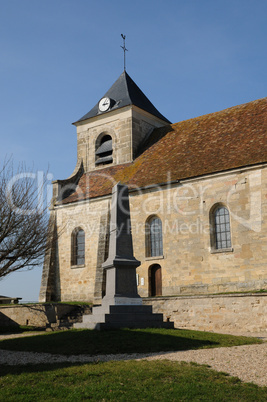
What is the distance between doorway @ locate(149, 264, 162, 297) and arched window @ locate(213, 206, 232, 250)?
3614 millimetres

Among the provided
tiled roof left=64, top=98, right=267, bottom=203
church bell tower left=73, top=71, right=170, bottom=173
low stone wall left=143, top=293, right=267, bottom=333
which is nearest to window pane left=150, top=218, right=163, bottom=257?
tiled roof left=64, top=98, right=267, bottom=203

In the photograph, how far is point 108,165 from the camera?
28484 millimetres

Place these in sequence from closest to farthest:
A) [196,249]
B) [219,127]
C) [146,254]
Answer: [196,249] → [146,254] → [219,127]

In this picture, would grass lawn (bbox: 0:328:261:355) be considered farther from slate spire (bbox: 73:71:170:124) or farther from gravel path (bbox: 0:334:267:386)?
slate spire (bbox: 73:71:170:124)

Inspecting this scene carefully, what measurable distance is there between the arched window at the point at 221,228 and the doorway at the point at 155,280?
361cm

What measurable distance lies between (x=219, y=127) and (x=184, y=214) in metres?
6.21

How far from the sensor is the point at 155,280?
2264cm

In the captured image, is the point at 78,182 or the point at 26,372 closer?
the point at 26,372

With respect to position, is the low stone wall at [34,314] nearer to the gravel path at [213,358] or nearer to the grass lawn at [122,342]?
the grass lawn at [122,342]

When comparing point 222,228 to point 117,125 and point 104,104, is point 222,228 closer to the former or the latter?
point 117,125

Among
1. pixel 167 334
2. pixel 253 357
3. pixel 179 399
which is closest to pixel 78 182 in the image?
pixel 167 334

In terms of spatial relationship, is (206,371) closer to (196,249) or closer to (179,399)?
(179,399)

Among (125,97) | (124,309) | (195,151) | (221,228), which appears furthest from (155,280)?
(125,97)

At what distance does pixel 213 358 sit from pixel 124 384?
9.61 feet
